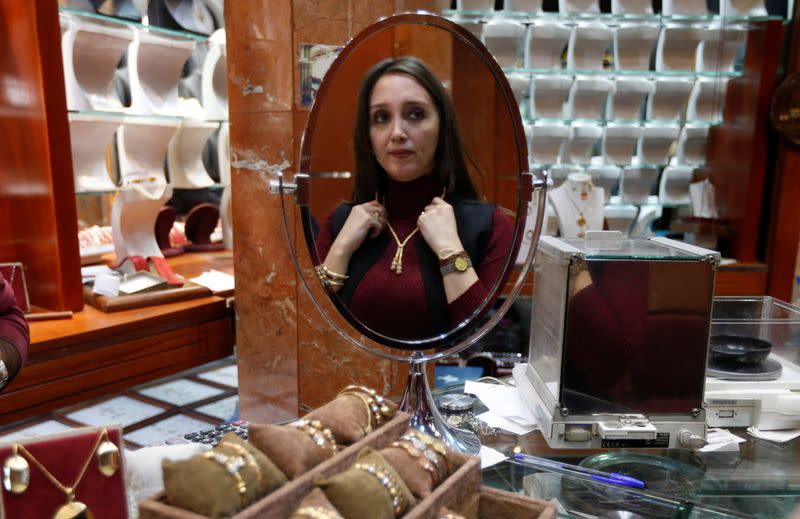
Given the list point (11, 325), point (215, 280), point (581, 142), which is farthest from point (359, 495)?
point (581, 142)

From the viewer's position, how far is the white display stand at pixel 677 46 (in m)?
2.88

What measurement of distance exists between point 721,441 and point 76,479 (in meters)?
1.02

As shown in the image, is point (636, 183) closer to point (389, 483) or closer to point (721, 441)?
point (721, 441)

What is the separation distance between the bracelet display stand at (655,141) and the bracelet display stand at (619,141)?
5 cm

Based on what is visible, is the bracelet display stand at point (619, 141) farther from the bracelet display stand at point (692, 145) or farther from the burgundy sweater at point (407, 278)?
the burgundy sweater at point (407, 278)

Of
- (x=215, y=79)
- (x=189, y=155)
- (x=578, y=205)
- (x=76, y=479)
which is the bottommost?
(x=76, y=479)

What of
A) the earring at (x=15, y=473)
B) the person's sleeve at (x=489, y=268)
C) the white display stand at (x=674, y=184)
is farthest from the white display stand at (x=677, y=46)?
the earring at (x=15, y=473)

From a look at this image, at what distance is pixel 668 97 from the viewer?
297 cm

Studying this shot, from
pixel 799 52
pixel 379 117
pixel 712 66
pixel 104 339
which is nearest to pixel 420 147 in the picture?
pixel 379 117

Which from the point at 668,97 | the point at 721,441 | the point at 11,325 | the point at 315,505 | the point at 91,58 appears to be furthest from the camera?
the point at 668,97

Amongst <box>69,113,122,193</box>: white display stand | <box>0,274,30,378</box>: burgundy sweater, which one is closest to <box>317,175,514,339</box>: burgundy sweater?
<box>0,274,30,378</box>: burgundy sweater

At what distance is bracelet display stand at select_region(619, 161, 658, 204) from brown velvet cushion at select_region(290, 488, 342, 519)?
2.84m

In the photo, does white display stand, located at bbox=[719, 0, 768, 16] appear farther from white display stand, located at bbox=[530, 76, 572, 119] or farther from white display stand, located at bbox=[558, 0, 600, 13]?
white display stand, located at bbox=[530, 76, 572, 119]

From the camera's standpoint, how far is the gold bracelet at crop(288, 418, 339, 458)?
0.65 meters
